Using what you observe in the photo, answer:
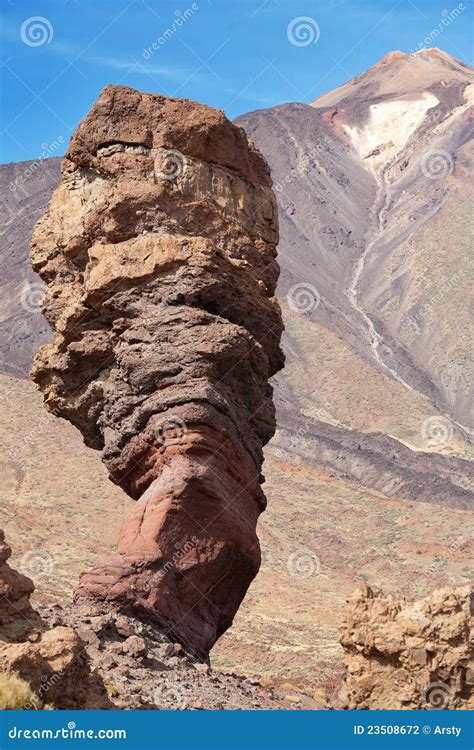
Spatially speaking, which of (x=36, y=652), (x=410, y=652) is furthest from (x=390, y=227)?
(x=36, y=652)

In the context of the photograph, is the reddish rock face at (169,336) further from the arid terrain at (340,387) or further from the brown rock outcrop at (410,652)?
the brown rock outcrop at (410,652)

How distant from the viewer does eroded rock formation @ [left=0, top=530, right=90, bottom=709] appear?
993 cm

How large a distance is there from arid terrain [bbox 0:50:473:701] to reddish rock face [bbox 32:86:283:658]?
272 cm

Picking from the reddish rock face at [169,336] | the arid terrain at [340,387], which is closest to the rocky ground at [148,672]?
the reddish rock face at [169,336]

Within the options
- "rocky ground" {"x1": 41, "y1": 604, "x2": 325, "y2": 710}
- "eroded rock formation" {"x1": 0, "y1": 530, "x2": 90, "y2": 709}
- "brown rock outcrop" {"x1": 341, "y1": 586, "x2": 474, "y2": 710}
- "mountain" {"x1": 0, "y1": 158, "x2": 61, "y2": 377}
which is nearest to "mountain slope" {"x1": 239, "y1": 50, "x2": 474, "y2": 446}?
"mountain" {"x1": 0, "y1": 158, "x2": 61, "y2": 377}

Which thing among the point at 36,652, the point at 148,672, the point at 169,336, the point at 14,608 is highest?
the point at 169,336

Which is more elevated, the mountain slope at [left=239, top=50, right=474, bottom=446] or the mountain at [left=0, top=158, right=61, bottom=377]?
the mountain slope at [left=239, top=50, right=474, bottom=446]

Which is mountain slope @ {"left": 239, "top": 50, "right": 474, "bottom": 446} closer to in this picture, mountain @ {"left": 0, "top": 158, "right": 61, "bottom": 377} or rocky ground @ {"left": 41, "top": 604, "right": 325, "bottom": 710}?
mountain @ {"left": 0, "top": 158, "right": 61, "bottom": 377}

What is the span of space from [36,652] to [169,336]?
8049 millimetres

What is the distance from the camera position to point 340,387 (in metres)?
95.8

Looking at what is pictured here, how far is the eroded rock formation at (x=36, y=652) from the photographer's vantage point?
993 cm

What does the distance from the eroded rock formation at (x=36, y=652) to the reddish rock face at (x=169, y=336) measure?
3.84 m

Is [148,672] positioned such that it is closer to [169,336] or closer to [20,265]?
[169,336]

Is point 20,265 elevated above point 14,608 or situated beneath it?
situated beneath
